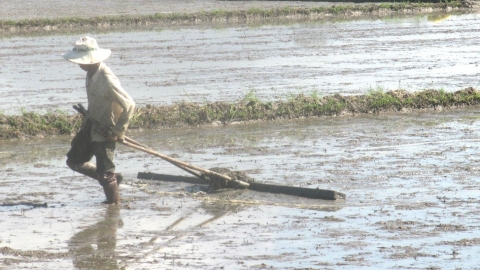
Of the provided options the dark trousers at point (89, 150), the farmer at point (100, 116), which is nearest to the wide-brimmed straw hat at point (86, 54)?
the farmer at point (100, 116)

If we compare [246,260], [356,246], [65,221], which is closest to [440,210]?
[356,246]

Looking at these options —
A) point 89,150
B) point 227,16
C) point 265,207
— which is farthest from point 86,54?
point 227,16

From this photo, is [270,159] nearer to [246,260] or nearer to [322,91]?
[246,260]

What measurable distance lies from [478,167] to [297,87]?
441 centimetres

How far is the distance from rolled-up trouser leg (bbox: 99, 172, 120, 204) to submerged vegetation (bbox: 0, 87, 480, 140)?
8.63ft

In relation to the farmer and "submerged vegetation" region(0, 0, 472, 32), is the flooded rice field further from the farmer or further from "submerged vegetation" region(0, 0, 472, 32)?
"submerged vegetation" region(0, 0, 472, 32)

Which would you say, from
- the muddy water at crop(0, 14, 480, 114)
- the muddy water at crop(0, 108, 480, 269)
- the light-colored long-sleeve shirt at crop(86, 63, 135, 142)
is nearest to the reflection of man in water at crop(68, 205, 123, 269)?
the muddy water at crop(0, 108, 480, 269)

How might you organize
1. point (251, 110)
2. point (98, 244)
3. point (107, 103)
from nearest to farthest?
point (98, 244) < point (107, 103) < point (251, 110)

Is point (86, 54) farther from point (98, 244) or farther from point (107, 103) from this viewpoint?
point (98, 244)

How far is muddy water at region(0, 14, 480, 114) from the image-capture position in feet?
35.5

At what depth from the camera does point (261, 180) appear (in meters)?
6.60

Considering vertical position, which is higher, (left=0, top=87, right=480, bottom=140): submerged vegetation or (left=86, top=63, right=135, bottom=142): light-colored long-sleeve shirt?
(left=86, top=63, right=135, bottom=142): light-colored long-sleeve shirt

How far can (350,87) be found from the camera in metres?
10.9

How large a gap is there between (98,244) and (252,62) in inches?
348
